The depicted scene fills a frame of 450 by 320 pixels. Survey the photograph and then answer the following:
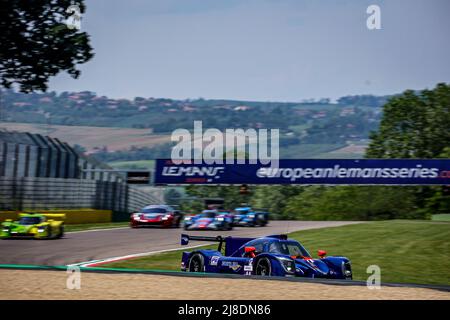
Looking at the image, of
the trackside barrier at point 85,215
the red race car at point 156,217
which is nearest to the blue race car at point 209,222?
the red race car at point 156,217

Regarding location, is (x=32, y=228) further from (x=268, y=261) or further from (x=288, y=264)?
(x=288, y=264)

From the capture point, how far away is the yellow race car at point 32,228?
2045cm

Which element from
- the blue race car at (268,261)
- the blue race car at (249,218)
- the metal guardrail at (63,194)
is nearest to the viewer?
the blue race car at (268,261)

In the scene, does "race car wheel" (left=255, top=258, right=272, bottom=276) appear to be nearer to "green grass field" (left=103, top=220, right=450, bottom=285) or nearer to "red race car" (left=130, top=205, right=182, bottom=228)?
"green grass field" (left=103, top=220, right=450, bottom=285)

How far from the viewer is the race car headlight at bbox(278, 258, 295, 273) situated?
40.6 ft

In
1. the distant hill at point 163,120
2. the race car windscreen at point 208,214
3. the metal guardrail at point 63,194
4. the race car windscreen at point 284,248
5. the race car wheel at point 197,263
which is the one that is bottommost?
the race car wheel at point 197,263

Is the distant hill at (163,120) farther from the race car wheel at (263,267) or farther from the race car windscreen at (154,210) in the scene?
the race car wheel at (263,267)

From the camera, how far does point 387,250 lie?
19.0 metres

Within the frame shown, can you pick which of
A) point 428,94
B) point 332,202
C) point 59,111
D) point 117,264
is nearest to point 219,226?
point 117,264

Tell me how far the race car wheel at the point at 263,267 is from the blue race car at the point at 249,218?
1734cm

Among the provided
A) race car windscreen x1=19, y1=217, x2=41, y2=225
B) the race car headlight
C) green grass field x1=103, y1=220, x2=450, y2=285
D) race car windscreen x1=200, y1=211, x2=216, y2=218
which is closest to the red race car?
race car windscreen x1=200, y1=211, x2=216, y2=218

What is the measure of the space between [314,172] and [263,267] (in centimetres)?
2766

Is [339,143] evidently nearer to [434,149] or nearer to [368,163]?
[434,149]

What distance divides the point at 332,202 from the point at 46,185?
3045cm
